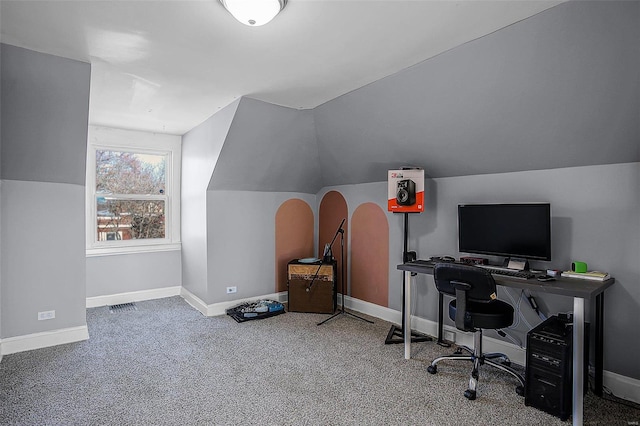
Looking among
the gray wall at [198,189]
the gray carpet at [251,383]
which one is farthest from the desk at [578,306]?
the gray wall at [198,189]

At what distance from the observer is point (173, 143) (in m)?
5.17

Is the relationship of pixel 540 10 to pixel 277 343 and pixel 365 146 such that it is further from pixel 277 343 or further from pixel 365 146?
pixel 277 343

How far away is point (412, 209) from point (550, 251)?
1.18 metres

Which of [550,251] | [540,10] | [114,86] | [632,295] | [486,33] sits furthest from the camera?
[114,86]

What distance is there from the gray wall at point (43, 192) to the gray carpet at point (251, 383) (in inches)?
18.8

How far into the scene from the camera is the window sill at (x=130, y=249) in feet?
15.2

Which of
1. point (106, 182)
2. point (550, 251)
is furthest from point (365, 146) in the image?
point (106, 182)

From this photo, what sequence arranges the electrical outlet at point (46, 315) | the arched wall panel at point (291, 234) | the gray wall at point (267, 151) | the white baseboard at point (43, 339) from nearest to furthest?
1. the white baseboard at point (43, 339)
2. the electrical outlet at point (46, 315)
3. the gray wall at point (267, 151)
4. the arched wall panel at point (291, 234)

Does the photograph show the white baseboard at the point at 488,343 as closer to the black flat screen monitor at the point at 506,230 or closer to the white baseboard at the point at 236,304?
the white baseboard at the point at 236,304

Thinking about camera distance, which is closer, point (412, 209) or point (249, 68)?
point (249, 68)

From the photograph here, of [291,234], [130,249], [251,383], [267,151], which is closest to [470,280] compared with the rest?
[251,383]

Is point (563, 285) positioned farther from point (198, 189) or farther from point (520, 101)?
point (198, 189)

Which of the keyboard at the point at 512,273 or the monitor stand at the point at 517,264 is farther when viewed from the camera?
the monitor stand at the point at 517,264

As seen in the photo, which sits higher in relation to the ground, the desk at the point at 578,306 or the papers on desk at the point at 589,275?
the papers on desk at the point at 589,275
